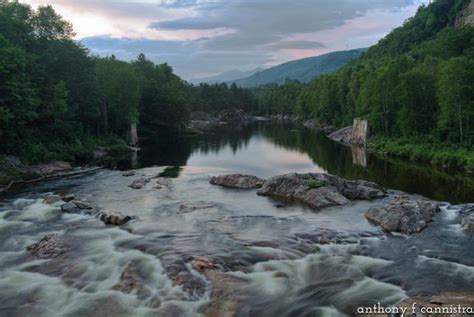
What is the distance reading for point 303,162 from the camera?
184 feet

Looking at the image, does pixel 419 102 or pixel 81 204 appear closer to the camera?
pixel 81 204

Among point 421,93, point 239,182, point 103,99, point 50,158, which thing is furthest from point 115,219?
point 421,93

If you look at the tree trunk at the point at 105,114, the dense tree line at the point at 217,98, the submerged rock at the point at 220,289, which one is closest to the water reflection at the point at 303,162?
the tree trunk at the point at 105,114

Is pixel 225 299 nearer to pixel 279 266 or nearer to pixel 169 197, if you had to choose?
pixel 279 266

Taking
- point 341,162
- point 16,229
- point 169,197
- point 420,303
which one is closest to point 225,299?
point 420,303

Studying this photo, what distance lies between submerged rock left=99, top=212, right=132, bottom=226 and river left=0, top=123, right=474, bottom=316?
0.48 m

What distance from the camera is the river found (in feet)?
Result: 51.0

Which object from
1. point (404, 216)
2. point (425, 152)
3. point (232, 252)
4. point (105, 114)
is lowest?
point (232, 252)

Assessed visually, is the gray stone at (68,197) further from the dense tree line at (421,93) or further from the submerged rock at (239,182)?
the dense tree line at (421,93)

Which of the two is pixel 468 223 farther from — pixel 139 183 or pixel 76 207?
pixel 139 183

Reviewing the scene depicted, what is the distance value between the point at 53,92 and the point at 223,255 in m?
37.6

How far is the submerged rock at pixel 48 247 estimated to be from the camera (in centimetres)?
1986

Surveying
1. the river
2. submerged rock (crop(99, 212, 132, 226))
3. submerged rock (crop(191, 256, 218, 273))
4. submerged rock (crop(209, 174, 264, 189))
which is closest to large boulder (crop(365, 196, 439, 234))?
the river

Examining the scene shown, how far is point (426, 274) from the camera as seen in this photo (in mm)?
17766
